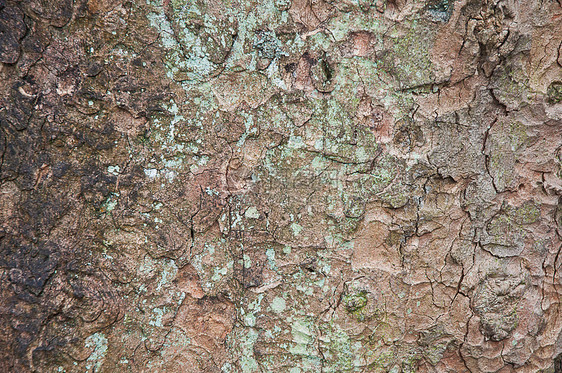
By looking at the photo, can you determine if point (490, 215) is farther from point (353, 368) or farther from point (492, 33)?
point (353, 368)

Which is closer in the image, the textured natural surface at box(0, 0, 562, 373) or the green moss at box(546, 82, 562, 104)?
the textured natural surface at box(0, 0, 562, 373)

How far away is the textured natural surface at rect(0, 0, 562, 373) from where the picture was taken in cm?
119

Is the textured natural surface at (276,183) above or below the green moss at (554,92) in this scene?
below

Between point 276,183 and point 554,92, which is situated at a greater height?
point 554,92

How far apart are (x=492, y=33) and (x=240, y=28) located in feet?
2.73

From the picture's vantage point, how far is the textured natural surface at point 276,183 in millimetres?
1193

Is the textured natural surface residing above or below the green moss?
below

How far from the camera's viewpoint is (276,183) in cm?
130

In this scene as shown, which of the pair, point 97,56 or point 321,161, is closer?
point 97,56

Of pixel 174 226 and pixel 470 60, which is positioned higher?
pixel 470 60

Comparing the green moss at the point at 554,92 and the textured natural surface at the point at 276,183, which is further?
the green moss at the point at 554,92

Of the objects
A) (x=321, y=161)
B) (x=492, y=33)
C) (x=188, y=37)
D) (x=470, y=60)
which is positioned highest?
(x=492, y=33)

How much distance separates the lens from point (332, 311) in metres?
1.31

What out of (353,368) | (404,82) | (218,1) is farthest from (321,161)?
(353,368)
